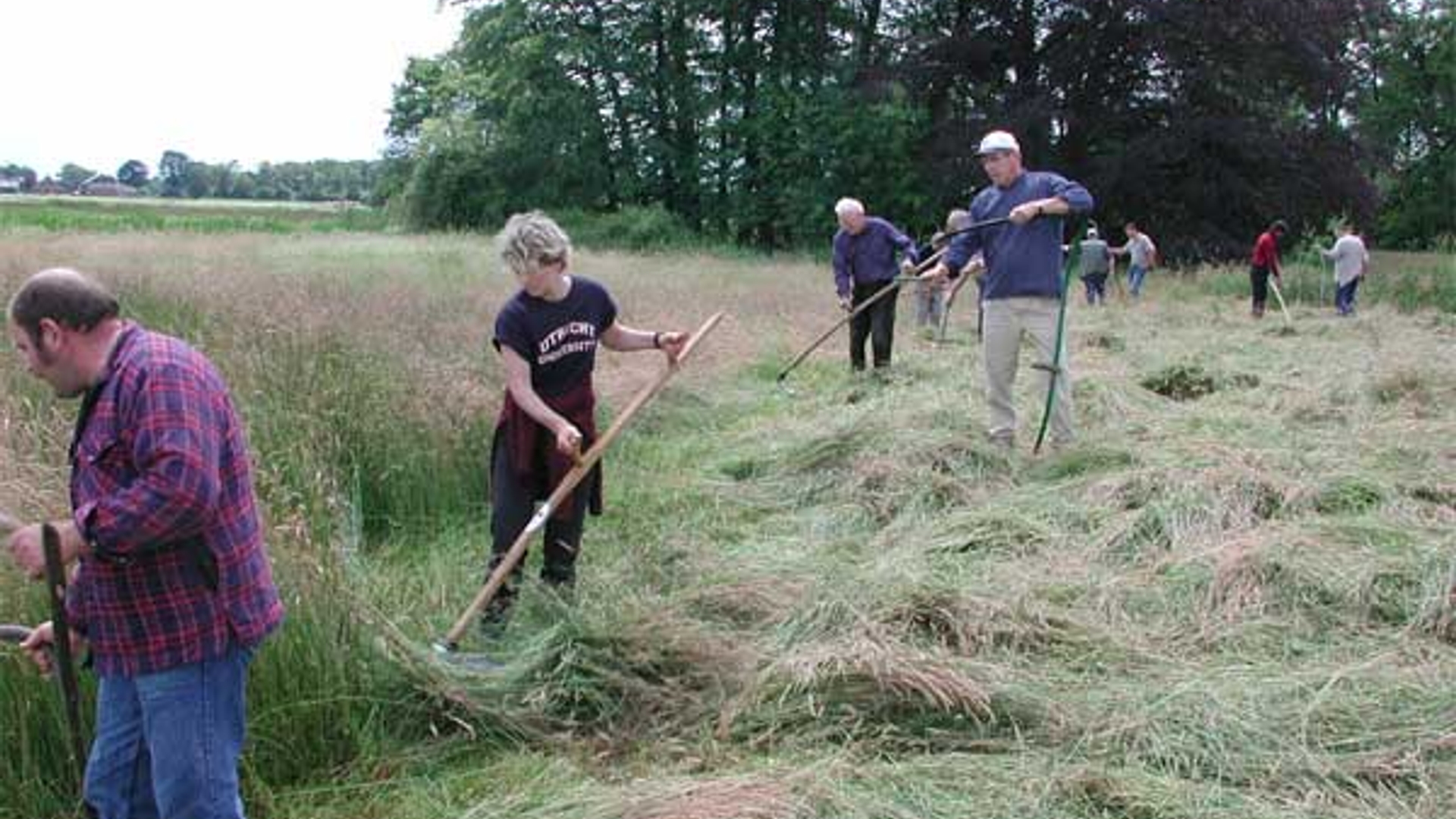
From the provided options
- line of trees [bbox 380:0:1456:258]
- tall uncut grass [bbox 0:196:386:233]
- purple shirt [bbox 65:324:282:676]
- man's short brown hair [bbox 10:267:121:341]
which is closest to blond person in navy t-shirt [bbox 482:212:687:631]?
purple shirt [bbox 65:324:282:676]

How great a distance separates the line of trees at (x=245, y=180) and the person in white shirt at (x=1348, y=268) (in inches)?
1748

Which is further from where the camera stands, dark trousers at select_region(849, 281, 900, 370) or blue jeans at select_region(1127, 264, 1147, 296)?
blue jeans at select_region(1127, 264, 1147, 296)

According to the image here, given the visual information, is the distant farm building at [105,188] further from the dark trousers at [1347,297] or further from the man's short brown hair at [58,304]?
the man's short brown hair at [58,304]

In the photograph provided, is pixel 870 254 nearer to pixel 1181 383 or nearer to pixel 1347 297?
pixel 1181 383

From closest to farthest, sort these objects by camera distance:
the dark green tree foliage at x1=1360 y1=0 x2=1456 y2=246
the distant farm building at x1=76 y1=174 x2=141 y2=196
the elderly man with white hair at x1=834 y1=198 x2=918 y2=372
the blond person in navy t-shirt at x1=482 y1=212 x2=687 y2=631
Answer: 1. the blond person in navy t-shirt at x1=482 y1=212 x2=687 y2=631
2. the elderly man with white hair at x1=834 y1=198 x2=918 y2=372
3. the dark green tree foliage at x1=1360 y1=0 x2=1456 y2=246
4. the distant farm building at x1=76 y1=174 x2=141 y2=196

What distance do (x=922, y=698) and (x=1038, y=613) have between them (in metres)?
0.78

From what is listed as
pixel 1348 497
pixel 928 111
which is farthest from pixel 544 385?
pixel 928 111

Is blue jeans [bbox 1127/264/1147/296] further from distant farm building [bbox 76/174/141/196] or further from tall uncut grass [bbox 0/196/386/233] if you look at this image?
distant farm building [bbox 76/174/141/196]

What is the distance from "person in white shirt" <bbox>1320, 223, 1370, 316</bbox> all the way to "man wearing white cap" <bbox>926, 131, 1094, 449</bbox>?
35.2 feet

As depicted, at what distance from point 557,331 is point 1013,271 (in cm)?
324

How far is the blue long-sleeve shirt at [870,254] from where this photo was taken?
9.57m

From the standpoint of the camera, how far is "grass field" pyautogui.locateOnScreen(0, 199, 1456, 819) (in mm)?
2947

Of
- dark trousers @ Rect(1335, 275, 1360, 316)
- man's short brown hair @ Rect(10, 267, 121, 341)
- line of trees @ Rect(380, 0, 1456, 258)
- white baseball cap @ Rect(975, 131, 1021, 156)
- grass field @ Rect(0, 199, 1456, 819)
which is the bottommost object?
grass field @ Rect(0, 199, 1456, 819)

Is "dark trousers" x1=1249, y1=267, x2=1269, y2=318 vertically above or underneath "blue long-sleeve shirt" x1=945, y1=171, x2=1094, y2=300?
underneath
